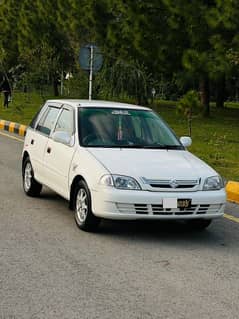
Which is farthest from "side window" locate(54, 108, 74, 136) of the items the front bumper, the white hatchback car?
the front bumper

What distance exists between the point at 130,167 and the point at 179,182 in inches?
20.9

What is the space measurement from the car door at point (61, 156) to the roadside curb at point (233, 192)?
114 inches

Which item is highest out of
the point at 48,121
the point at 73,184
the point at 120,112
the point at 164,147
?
the point at 120,112

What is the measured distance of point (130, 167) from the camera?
7184 mm

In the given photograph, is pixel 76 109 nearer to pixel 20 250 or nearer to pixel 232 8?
pixel 20 250

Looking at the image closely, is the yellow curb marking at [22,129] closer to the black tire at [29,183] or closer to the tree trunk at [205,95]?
the tree trunk at [205,95]

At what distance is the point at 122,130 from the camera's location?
8.27 meters

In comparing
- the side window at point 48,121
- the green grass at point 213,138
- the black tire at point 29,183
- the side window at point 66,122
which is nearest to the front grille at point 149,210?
the side window at point 66,122

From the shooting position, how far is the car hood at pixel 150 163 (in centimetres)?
712

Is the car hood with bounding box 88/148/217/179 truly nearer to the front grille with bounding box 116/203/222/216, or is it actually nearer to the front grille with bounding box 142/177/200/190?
the front grille with bounding box 142/177/200/190

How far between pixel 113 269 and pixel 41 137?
3585mm

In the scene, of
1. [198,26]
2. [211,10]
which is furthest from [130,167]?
[198,26]

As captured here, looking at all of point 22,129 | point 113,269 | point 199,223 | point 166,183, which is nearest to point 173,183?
point 166,183

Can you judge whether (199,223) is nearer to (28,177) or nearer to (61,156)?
(61,156)
